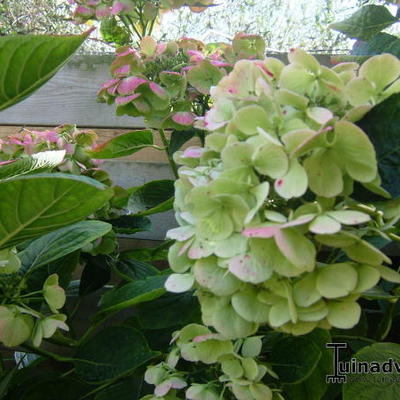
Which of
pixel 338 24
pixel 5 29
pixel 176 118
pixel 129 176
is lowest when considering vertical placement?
pixel 129 176

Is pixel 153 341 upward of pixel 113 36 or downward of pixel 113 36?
downward

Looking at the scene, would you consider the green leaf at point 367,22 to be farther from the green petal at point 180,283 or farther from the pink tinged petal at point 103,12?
the green petal at point 180,283

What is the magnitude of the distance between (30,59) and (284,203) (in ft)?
0.95

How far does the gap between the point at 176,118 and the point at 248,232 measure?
0.44m

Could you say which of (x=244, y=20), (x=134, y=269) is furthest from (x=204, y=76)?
(x=244, y=20)

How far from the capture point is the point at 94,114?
3.79 ft

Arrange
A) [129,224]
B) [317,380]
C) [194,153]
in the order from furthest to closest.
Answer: [129,224]
[317,380]
[194,153]

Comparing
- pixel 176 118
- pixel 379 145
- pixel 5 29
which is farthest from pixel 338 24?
pixel 5 29

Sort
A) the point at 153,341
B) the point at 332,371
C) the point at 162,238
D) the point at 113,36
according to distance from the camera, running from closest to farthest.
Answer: the point at 332,371, the point at 153,341, the point at 113,36, the point at 162,238

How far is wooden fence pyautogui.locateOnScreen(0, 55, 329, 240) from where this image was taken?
3.68ft

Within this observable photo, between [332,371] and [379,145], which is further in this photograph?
[332,371]

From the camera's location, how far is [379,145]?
0.42m

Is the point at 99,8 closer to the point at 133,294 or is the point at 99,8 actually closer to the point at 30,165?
the point at 30,165

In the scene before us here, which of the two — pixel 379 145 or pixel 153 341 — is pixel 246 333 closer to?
pixel 379 145
